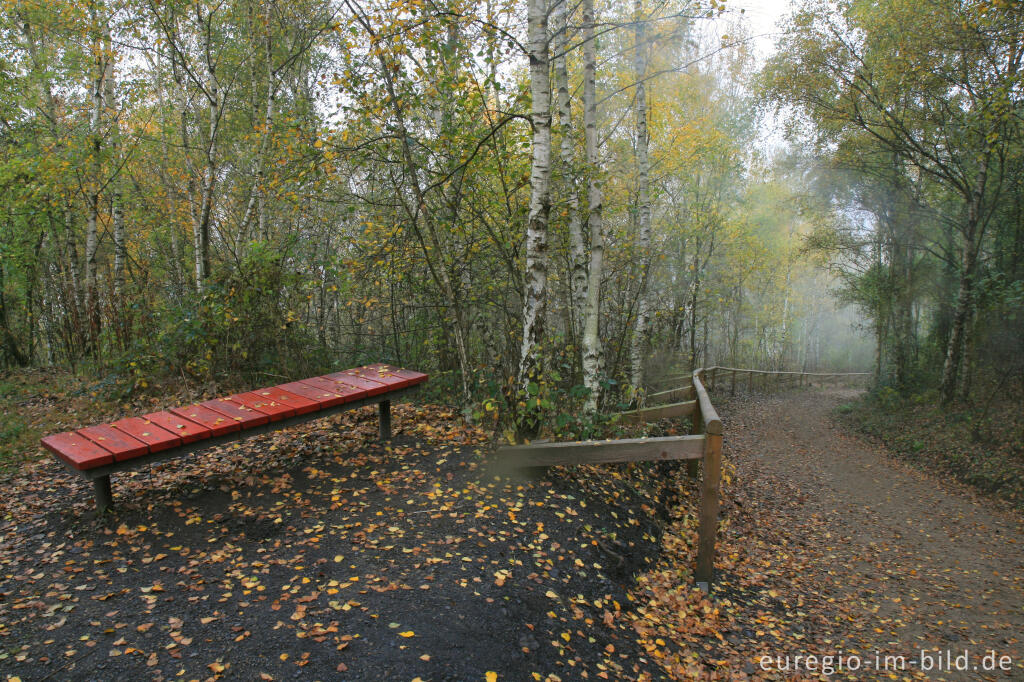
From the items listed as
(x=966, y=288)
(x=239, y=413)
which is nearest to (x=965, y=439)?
(x=966, y=288)

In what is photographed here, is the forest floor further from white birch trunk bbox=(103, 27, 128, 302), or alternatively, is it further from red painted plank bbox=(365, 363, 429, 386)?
white birch trunk bbox=(103, 27, 128, 302)

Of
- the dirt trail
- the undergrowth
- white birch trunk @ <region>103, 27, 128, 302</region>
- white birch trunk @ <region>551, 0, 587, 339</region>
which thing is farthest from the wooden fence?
the undergrowth

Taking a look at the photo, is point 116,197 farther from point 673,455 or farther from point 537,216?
point 673,455

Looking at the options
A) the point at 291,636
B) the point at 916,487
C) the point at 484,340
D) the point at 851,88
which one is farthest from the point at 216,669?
the point at 851,88

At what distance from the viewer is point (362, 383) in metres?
4.35

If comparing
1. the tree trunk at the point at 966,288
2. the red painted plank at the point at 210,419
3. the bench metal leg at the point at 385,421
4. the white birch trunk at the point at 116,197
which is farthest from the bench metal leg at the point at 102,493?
the tree trunk at the point at 966,288

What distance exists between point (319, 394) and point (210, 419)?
783 millimetres

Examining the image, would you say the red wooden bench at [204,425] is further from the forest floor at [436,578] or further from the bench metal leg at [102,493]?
the forest floor at [436,578]

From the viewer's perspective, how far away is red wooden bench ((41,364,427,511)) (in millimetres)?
2891

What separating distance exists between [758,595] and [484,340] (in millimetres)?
3616

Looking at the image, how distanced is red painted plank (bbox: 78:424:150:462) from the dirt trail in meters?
3.97

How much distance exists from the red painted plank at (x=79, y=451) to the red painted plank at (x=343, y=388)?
1512 millimetres

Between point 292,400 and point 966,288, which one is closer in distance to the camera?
point 292,400

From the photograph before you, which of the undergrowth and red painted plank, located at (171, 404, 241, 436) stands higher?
red painted plank, located at (171, 404, 241, 436)
